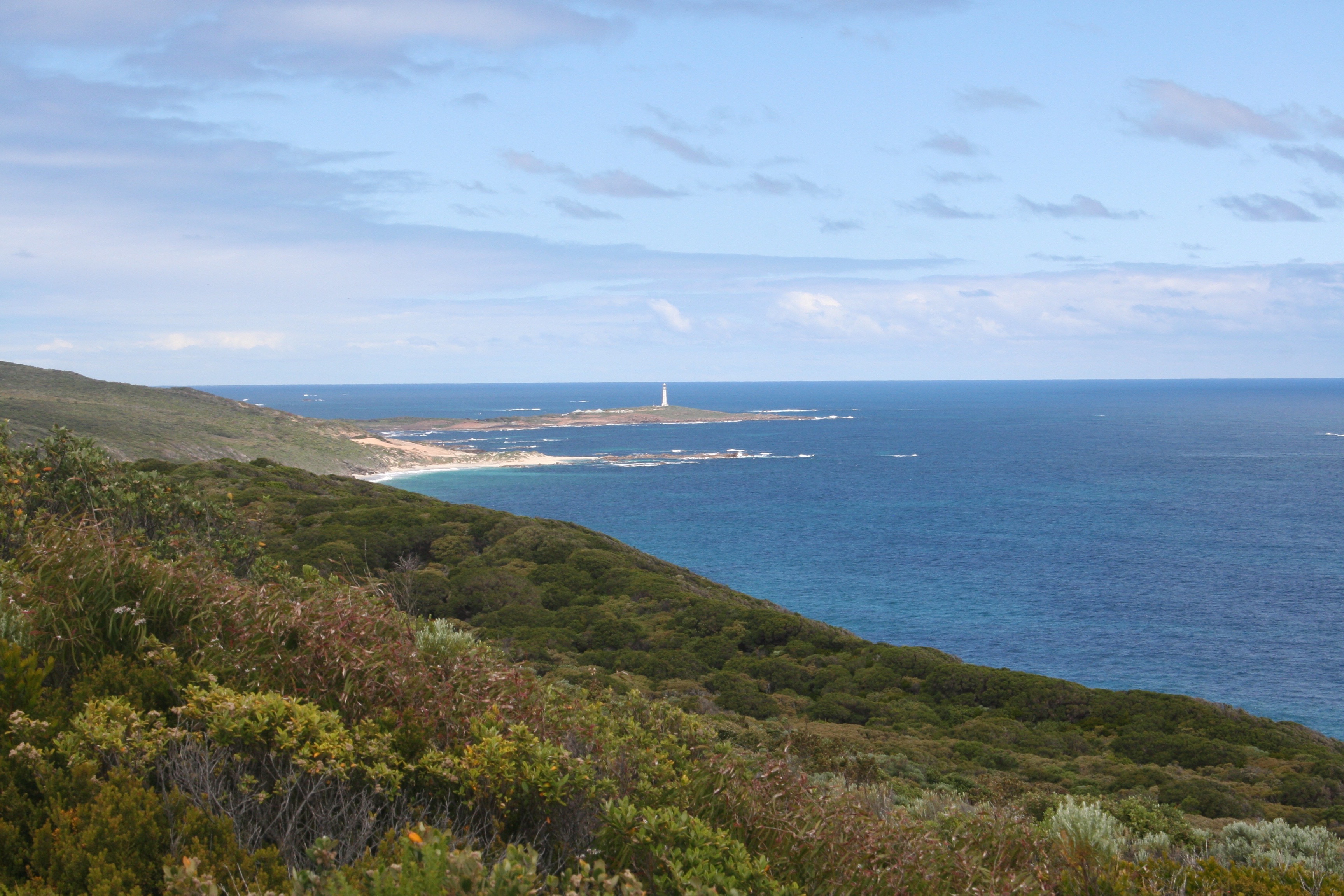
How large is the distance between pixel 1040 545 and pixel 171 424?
99873mm

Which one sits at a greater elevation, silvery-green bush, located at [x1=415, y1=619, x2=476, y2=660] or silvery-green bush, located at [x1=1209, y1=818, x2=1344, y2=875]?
silvery-green bush, located at [x1=415, y1=619, x2=476, y2=660]

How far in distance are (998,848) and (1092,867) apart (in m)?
0.68

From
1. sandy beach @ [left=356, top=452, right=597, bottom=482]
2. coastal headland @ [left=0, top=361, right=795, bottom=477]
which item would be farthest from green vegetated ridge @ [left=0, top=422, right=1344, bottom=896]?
sandy beach @ [left=356, top=452, right=597, bottom=482]

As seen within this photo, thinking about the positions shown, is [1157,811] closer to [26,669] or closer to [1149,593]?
[26,669]

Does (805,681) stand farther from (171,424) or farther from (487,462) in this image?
(487,462)

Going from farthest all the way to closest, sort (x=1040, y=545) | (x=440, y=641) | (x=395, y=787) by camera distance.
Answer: (x=1040, y=545) → (x=440, y=641) → (x=395, y=787)

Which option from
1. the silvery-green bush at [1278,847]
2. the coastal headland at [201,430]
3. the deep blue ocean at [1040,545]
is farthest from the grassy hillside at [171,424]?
the silvery-green bush at [1278,847]

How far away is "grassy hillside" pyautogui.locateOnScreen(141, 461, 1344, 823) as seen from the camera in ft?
55.5

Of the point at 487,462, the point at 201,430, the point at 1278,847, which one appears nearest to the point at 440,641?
the point at 1278,847

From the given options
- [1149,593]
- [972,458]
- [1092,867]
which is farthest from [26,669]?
[972,458]

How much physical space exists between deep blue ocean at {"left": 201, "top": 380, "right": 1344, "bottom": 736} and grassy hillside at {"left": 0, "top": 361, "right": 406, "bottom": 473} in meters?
14.7

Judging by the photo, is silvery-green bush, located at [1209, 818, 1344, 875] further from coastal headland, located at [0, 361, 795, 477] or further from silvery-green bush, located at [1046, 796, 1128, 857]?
coastal headland, located at [0, 361, 795, 477]

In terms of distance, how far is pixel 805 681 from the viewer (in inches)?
990

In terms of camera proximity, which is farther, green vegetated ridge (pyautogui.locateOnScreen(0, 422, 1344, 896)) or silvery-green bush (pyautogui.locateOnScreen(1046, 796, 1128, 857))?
silvery-green bush (pyautogui.locateOnScreen(1046, 796, 1128, 857))
